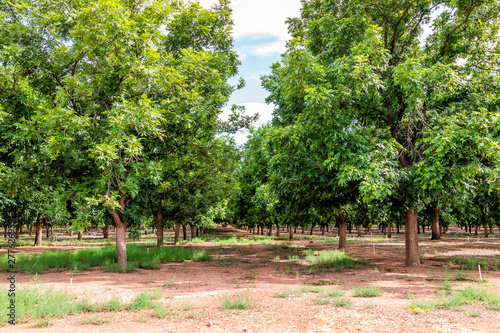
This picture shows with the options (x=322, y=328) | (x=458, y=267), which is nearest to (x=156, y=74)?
(x=322, y=328)

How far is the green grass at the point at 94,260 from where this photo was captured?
593 inches

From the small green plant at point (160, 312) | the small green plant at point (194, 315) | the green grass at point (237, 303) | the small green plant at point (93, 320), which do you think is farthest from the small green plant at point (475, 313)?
the small green plant at point (93, 320)

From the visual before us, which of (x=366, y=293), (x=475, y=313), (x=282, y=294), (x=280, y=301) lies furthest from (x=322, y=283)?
(x=475, y=313)

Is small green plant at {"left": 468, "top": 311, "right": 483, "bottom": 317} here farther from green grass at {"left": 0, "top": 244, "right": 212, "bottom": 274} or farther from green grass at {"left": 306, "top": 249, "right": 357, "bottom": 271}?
green grass at {"left": 0, "top": 244, "right": 212, "bottom": 274}

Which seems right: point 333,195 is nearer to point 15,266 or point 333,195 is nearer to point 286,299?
point 286,299

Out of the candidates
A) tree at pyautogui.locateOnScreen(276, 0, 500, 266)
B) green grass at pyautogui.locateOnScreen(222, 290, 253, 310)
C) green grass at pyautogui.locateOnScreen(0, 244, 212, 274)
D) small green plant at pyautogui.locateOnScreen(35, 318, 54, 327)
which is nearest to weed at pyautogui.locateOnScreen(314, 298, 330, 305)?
green grass at pyautogui.locateOnScreen(222, 290, 253, 310)

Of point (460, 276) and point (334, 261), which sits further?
point (334, 261)

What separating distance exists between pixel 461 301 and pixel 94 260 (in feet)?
53.4

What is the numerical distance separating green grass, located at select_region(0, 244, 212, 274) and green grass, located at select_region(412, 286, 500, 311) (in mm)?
12111

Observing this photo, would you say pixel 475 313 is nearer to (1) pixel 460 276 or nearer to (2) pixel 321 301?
(2) pixel 321 301

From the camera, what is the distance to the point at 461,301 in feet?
27.0

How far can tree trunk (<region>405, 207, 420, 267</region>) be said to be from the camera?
1490 centimetres

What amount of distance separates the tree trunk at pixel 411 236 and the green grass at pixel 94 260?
36.2 feet

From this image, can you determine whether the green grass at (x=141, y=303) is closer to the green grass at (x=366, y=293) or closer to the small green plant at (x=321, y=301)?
the small green plant at (x=321, y=301)
